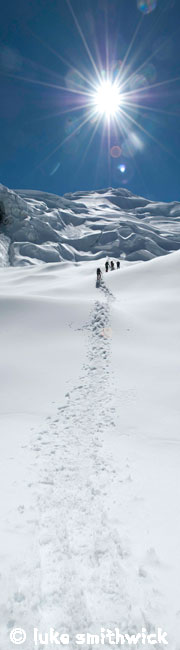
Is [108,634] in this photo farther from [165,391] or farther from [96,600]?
[165,391]

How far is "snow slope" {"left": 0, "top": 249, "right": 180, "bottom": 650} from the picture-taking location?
392cm

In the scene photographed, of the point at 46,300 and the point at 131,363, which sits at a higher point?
the point at 46,300

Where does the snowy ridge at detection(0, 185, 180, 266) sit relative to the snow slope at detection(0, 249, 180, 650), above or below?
above

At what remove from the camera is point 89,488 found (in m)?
6.02

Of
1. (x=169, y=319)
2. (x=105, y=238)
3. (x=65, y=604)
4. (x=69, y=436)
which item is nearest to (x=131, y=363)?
(x=69, y=436)

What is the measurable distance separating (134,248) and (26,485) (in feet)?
520

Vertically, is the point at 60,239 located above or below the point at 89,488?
above

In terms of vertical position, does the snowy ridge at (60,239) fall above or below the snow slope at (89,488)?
above

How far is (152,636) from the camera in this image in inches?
145

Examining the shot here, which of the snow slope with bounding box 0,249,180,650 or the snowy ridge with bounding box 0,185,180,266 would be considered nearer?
the snow slope with bounding box 0,249,180,650

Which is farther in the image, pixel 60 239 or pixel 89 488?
pixel 60 239

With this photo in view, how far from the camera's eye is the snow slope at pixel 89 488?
154 inches

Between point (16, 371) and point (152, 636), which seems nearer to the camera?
point (152, 636)

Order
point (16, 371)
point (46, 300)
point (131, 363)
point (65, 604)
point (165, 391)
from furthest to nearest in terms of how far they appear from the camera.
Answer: point (46, 300) → point (131, 363) → point (16, 371) → point (165, 391) → point (65, 604)
